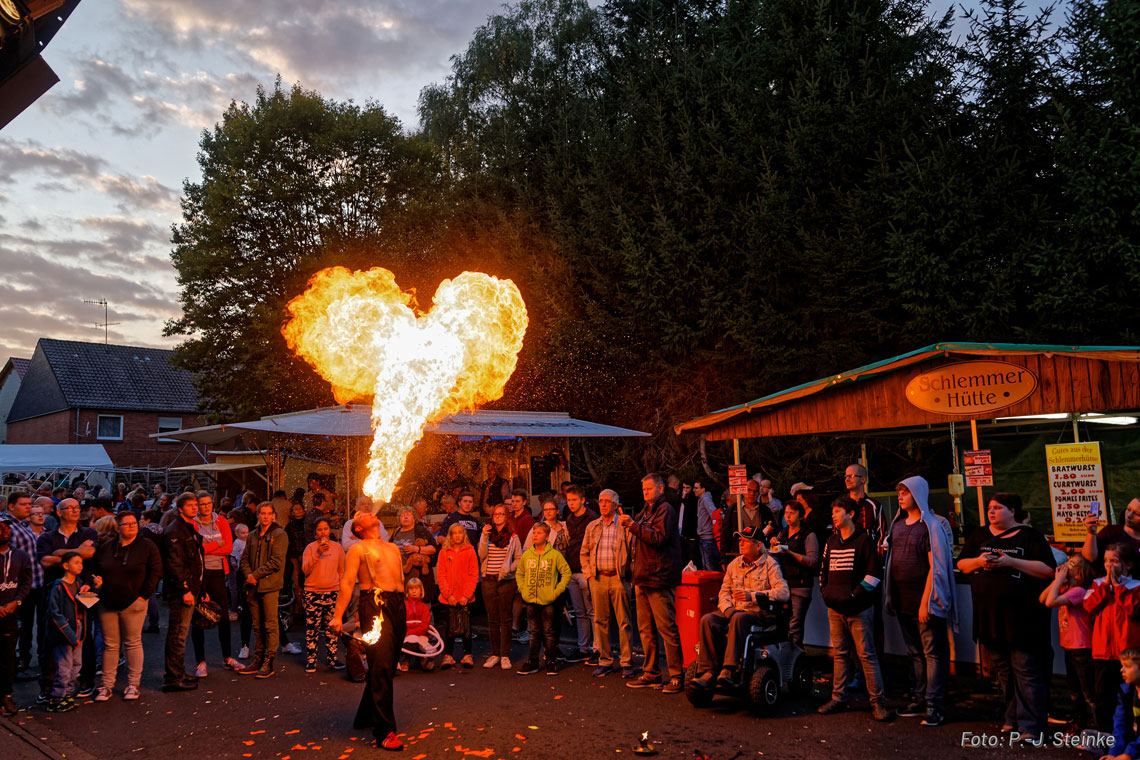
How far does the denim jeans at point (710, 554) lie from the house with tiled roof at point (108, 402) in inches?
1285

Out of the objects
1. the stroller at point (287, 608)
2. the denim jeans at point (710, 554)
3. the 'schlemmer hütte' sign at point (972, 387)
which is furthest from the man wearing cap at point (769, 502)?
the stroller at point (287, 608)

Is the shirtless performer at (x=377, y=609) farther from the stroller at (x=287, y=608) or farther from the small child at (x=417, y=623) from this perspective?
the stroller at (x=287, y=608)

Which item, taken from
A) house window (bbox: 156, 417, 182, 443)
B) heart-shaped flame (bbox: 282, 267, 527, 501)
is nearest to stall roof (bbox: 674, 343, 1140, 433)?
heart-shaped flame (bbox: 282, 267, 527, 501)

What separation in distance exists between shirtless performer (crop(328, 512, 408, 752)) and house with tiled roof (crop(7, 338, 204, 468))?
36.7m

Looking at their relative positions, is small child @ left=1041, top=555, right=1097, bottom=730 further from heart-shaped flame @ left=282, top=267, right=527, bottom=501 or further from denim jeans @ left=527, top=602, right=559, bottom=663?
heart-shaped flame @ left=282, top=267, right=527, bottom=501

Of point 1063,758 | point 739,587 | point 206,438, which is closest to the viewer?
point 1063,758

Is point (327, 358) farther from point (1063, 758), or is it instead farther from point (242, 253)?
point (1063, 758)

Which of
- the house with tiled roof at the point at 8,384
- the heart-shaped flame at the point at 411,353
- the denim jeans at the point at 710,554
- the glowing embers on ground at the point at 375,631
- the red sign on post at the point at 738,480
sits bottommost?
the denim jeans at the point at 710,554

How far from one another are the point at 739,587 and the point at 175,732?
18.0 ft

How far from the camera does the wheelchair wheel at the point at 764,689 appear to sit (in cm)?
768

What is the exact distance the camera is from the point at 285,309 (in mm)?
25359

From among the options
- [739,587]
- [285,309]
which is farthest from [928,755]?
[285,309]

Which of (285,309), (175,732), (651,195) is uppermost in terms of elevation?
(651,195)

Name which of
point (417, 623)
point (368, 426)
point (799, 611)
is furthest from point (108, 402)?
point (799, 611)
